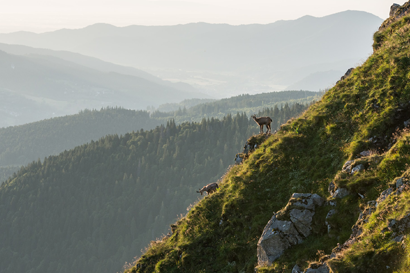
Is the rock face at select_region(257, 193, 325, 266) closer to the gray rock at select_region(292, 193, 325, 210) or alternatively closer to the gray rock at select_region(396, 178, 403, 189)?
the gray rock at select_region(292, 193, 325, 210)

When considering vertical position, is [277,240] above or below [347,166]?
below

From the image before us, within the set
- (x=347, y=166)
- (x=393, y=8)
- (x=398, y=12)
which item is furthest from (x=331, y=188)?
(x=393, y=8)

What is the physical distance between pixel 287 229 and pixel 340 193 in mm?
3143

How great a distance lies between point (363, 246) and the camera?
1252 cm

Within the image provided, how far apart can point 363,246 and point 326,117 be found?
13.2 m

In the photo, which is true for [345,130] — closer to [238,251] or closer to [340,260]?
[238,251]

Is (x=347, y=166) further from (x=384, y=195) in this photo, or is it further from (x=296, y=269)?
(x=296, y=269)

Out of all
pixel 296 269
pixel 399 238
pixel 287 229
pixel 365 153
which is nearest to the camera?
pixel 399 238

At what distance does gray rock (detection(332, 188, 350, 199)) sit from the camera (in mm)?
16516

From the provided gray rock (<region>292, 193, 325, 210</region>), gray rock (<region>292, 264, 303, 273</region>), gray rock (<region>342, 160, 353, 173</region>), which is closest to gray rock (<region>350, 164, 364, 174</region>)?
gray rock (<region>342, 160, 353, 173</region>)

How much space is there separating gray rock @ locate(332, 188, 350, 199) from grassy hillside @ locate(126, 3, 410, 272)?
260mm

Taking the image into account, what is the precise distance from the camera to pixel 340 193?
16.7 metres

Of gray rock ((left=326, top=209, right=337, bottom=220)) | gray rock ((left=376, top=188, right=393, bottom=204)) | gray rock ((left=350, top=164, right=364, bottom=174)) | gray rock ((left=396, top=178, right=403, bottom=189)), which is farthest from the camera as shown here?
gray rock ((left=350, top=164, right=364, bottom=174))

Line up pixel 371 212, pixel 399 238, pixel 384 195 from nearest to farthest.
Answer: pixel 399 238, pixel 371 212, pixel 384 195
